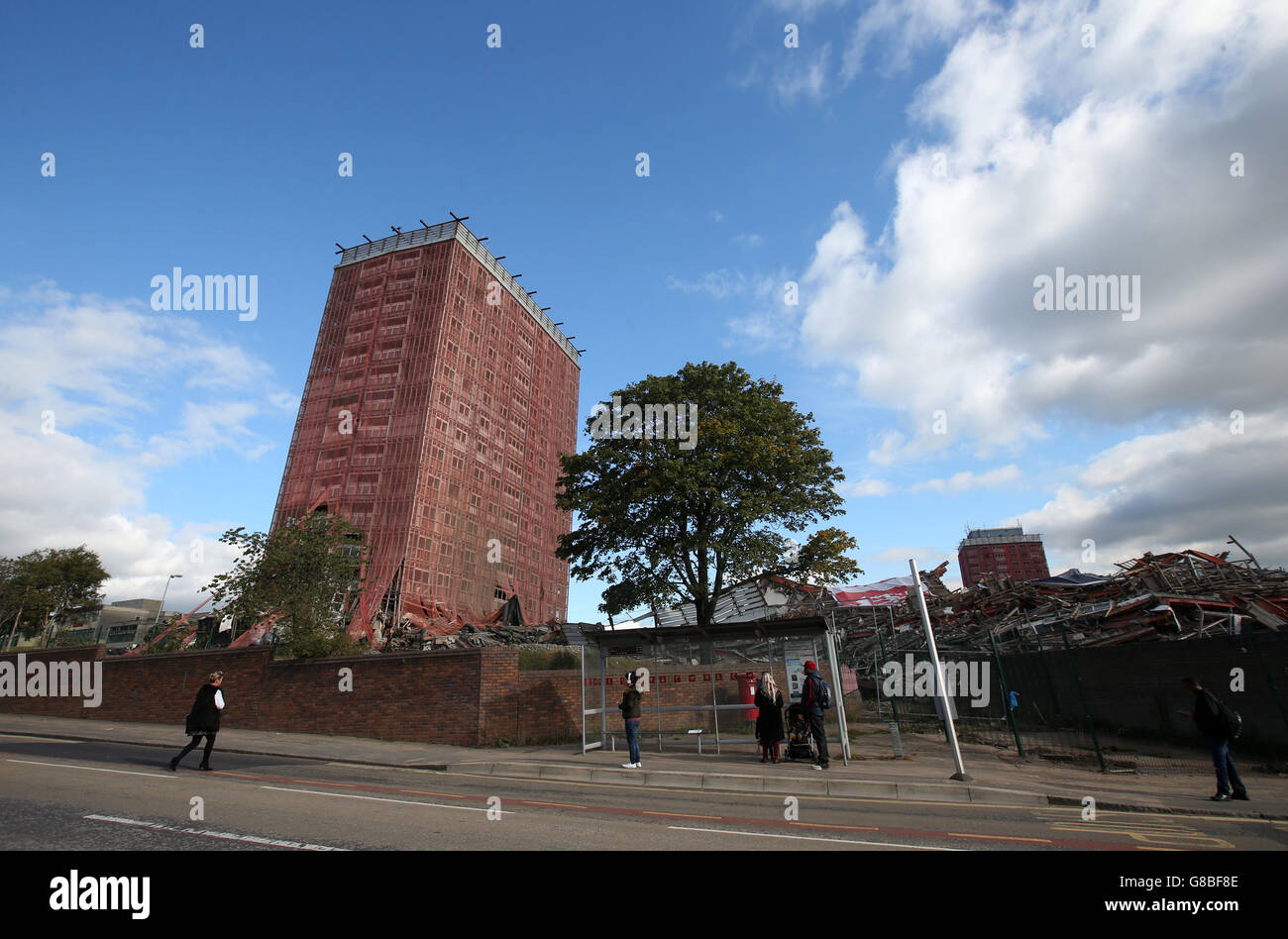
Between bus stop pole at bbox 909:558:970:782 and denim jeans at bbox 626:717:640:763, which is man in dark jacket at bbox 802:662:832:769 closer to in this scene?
bus stop pole at bbox 909:558:970:782

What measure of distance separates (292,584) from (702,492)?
15.0 metres

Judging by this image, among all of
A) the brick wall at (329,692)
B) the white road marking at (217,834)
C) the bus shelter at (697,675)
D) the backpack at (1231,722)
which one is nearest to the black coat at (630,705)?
the bus shelter at (697,675)

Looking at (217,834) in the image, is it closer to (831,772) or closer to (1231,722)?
(831,772)

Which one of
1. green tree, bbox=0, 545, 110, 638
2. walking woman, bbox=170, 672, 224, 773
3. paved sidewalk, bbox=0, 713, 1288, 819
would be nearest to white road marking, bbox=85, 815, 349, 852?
walking woman, bbox=170, 672, 224, 773

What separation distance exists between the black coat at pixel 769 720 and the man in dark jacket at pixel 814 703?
30.8 inches

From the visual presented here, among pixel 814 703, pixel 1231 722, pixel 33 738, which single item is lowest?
pixel 33 738

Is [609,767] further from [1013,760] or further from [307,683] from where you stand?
[307,683]

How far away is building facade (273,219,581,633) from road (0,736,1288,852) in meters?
37.4

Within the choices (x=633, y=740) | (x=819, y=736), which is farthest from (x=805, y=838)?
(x=633, y=740)

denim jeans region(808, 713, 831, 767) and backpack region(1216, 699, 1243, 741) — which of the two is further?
denim jeans region(808, 713, 831, 767)

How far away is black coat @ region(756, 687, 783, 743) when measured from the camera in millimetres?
13820

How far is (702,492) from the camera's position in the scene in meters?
23.7

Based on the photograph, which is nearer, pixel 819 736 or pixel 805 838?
pixel 805 838

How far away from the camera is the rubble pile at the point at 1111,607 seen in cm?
1802
